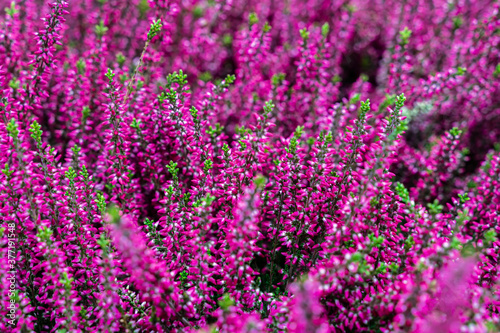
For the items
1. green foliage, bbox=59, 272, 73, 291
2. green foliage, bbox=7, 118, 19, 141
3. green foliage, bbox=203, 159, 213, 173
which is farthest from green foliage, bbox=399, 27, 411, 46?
green foliage, bbox=59, 272, 73, 291

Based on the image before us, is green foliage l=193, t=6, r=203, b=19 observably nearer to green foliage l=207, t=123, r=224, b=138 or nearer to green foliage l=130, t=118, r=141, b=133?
green foliage l=207, t=123, r=224, b=138

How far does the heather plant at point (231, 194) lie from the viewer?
2.02m

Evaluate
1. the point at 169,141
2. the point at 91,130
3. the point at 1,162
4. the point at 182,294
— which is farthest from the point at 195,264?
the point at 91,130

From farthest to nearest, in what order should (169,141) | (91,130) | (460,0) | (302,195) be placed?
(460,0) → (91,130) → (169,141) → (302,195)

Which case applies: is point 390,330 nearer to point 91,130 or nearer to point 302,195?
point 302,195

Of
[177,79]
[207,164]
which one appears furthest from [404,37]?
[207,164]

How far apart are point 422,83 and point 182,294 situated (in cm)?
276

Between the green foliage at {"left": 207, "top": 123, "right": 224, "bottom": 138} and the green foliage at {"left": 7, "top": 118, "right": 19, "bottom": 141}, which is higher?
the green foliage at {"left": 207, "top": 123, "right": 224, "bottom": 138}

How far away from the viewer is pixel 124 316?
218cm

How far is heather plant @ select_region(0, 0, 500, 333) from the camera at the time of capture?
79.4 inches

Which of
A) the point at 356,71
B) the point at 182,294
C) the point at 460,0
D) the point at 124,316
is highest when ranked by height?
the point at 460,0

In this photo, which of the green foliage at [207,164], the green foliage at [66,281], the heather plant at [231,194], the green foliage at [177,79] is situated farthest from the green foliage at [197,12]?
the green foliage at [66,281]

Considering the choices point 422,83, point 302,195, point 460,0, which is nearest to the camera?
Answer: point 302,195

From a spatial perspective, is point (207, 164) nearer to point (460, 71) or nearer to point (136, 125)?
point (136, 125)
